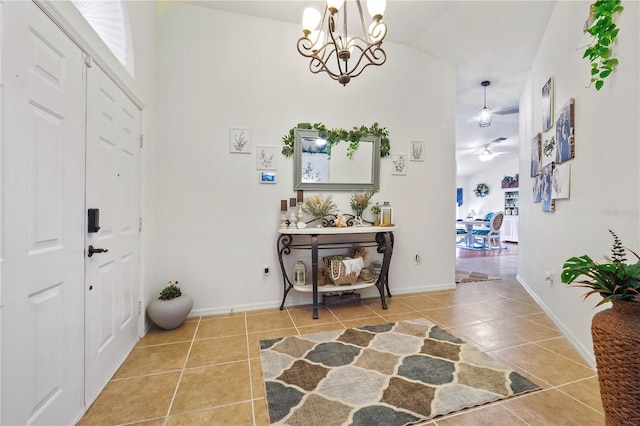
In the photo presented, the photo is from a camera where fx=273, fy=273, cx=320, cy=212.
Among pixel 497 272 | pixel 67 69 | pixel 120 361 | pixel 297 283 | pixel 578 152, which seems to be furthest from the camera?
pixel 497 272

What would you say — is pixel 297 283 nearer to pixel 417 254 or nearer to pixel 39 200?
pixel 417 254

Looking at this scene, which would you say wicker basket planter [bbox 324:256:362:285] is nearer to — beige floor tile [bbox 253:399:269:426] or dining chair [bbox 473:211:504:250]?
beige floor tile [bbox 253:399:269:426]

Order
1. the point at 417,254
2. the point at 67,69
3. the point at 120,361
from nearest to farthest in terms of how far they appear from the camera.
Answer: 1. the point at 67,69
2. the point at 120,361
3. the point at 417,254

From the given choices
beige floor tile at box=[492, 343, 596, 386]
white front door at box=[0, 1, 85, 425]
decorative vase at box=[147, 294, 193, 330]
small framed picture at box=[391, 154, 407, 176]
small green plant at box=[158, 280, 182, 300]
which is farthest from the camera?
small framed picture at box=[391, 154, 407, 176]

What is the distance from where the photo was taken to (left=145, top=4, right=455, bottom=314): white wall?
9.10 feet

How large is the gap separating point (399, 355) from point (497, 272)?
3.74 m

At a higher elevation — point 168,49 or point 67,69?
point 168,49

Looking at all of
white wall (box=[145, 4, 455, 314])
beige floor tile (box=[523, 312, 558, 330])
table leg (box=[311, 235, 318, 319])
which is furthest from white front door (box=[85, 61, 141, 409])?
beige floor tile (box=[523, 312, 558, 330])

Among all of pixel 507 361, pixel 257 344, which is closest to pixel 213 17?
pixel 257 344

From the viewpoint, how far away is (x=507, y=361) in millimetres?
1971

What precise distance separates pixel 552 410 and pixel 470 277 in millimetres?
3163

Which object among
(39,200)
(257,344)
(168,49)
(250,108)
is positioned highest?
(168,49)

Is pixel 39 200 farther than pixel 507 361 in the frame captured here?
No

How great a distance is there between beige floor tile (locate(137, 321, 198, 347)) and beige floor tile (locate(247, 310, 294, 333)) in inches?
20.4
